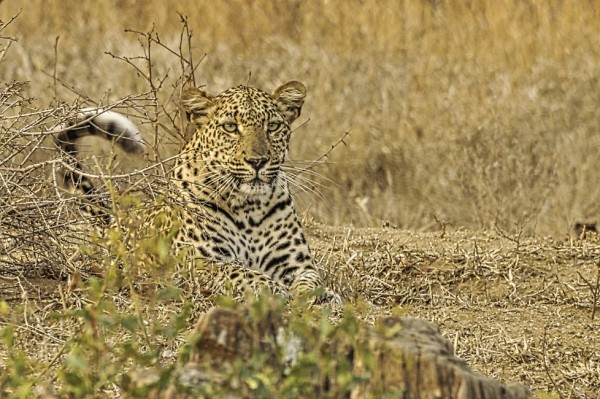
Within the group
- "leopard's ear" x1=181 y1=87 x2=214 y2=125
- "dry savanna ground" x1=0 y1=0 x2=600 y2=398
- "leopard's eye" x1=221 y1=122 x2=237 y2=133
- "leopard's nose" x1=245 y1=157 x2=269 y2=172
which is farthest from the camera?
"leopard's ear" x1=181 y1=87 x2=214 y2=125

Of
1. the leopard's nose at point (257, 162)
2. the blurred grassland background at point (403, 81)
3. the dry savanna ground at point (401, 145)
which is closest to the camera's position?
the dry savanna ground at point (401, 145)

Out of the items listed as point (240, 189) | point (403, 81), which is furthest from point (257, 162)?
point (403, 81)

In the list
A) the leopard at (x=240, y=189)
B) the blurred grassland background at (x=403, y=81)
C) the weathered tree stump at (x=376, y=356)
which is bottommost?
the weathered tree stump at (x=376, y=356)

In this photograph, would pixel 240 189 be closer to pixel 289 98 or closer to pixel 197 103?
pixel 197 103

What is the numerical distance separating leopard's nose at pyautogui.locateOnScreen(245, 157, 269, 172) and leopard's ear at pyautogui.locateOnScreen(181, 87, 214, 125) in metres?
0.53

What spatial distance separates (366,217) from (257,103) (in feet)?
18.6

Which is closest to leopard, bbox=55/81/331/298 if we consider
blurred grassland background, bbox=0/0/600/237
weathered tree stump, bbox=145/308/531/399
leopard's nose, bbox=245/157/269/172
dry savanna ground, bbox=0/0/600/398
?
leopard's nose, bbox=245/157/269/172

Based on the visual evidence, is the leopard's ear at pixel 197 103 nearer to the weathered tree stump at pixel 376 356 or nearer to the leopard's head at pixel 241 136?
the leopard's head at pixel 241 136

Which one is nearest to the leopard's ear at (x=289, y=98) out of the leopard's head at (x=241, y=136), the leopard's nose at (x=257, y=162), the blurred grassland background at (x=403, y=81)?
the leopard's head at (x=241, y=136)

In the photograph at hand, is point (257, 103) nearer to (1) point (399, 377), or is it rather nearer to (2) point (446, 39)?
(1) point (399, 377)

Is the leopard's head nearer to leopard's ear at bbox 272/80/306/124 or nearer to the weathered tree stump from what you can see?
leopard's ear at bbox 272/80/306/124

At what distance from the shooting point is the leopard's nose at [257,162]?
898cm

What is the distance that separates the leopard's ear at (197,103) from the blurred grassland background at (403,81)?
178 inches

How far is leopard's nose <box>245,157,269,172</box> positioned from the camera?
29.5 feet
